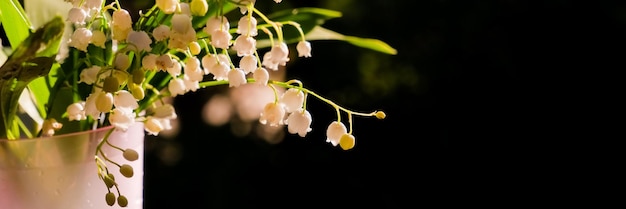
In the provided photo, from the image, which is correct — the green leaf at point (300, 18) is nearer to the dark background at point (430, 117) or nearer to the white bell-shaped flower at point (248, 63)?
the white bell-shaped flower at point (248, 63)

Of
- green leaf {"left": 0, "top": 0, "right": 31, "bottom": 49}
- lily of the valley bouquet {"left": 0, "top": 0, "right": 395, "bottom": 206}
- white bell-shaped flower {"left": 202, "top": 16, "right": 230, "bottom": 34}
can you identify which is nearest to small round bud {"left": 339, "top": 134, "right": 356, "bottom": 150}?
lily of the valley bouquet {"left": 0, "top": 0, "right": 395, "bottom": 206}

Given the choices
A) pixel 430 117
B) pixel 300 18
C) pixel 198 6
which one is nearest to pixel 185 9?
pixel 198 6


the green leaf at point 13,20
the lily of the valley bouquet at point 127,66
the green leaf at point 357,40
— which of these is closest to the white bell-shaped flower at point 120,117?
the lily of the valley bouquet at point 127,66

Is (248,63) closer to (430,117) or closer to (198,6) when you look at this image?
(198,6)

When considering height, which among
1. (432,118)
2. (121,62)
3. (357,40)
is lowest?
(432,118)

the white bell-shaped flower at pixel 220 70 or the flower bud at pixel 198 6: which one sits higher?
the flower bud at pixel 198 6

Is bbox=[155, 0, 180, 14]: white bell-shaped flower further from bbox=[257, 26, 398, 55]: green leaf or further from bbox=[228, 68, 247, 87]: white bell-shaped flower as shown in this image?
bbox=[257, 26, 398, 55]: green leaf
